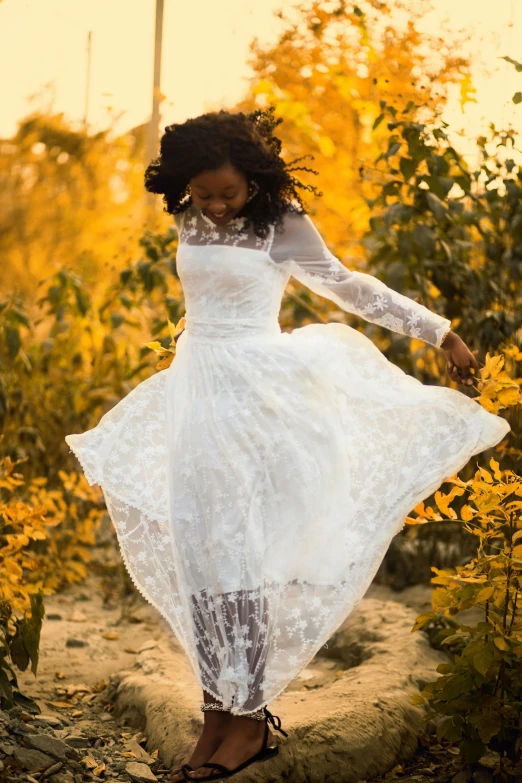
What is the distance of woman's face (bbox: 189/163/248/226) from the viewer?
238 cm

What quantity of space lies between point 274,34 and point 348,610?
5.44m

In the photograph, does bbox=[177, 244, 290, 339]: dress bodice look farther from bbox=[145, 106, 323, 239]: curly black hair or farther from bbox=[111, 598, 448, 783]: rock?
bbox=[111, 598, 448, 783]: rock

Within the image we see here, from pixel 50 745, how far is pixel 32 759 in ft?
0.30

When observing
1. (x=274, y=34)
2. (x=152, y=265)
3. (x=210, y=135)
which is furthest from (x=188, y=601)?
(x=274, y=34)

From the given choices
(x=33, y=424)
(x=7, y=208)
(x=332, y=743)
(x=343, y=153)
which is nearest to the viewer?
(x=332, y=743)

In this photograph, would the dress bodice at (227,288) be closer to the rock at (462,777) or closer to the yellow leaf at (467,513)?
the yellow leaf at (467,513)

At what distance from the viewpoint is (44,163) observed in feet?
36.0

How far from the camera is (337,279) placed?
2.52 m

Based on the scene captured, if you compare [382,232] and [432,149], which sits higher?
[432,149]

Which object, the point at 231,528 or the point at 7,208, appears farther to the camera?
the point at 7,208

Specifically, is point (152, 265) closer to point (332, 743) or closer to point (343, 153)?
point (332, 743)

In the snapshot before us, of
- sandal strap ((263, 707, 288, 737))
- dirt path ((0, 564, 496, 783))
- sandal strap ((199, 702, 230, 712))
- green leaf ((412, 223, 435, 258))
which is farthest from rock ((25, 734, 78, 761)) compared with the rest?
green leaf ((412, 223, 435, 258))

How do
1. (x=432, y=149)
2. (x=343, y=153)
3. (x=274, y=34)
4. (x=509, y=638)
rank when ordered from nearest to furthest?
(x=509, y=638) < (x=432, y=149) < (x=274, y=34) < (x=343, y=153)

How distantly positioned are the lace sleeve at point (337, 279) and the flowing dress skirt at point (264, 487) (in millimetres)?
193
